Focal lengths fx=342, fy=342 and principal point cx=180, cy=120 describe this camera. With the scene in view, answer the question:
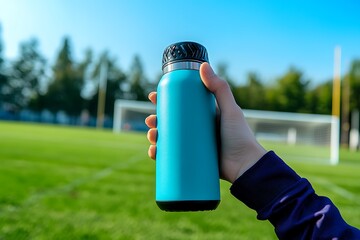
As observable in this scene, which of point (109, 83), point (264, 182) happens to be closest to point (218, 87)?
point (264, 182)

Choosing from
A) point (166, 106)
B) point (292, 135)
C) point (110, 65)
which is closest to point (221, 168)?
point (166, 106)

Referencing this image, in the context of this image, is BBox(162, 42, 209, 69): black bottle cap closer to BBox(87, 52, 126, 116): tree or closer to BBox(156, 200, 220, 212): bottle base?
BBox(156, 200, 220, 212): bottle base

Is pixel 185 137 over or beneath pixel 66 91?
beneath

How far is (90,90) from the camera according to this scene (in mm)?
40094

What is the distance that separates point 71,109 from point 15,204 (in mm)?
37312

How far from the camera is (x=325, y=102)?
36406 mm

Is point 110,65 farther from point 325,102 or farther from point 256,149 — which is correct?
point 256,149

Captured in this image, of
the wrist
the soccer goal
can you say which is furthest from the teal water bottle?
the soccer goal

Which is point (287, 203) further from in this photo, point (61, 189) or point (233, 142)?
point (61, 189)

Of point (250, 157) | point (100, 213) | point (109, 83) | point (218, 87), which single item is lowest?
point (100, 213)

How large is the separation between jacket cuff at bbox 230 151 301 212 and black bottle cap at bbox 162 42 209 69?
1.07 feet

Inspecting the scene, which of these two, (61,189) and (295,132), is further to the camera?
(295,132)

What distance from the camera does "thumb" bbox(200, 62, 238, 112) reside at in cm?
91

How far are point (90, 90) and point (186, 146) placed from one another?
40768mm
